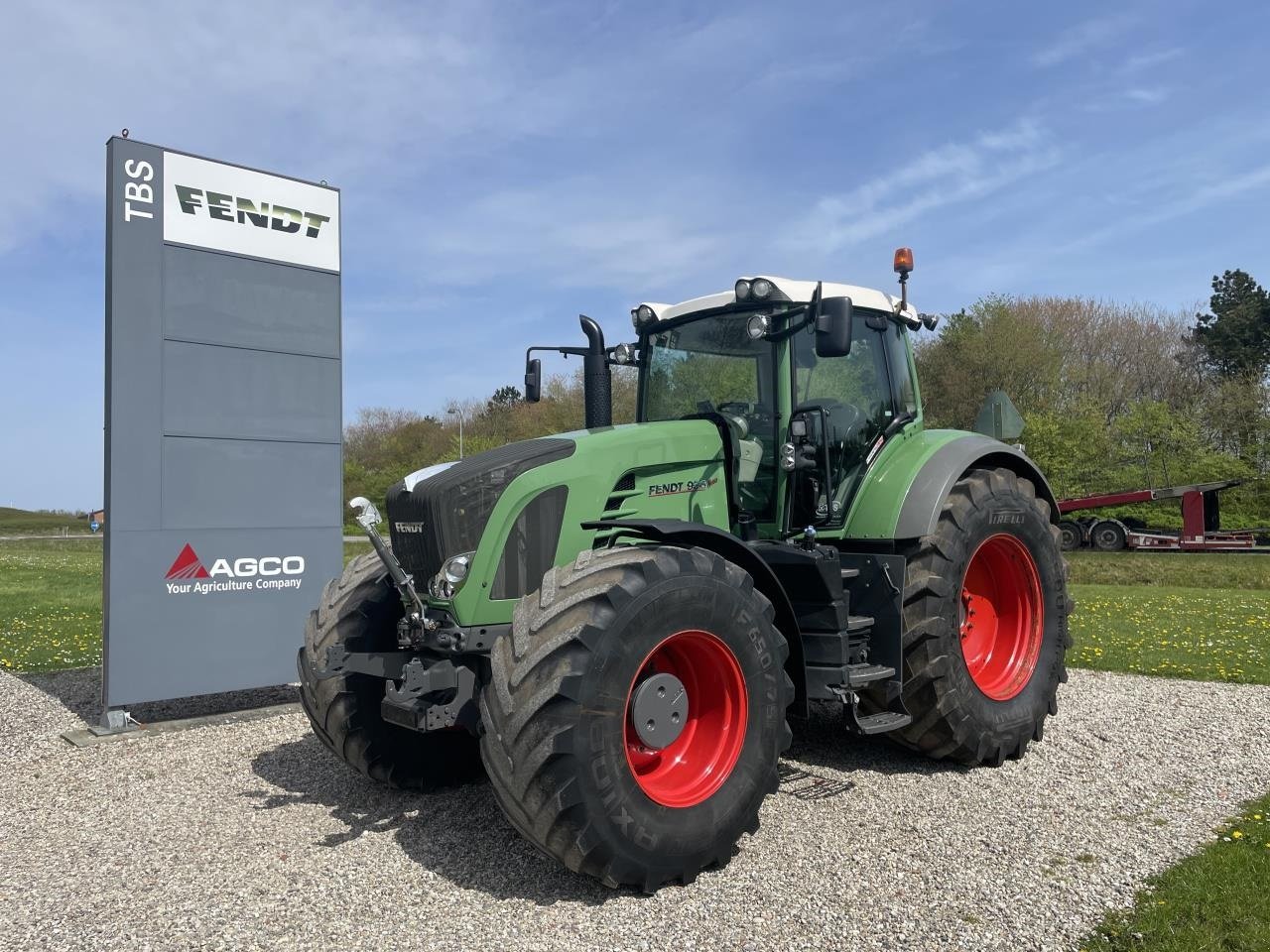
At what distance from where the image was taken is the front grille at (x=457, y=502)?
4.52 metres

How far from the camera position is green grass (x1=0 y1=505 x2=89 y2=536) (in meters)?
59.8

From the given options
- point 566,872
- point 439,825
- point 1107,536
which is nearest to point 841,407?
point 566,872

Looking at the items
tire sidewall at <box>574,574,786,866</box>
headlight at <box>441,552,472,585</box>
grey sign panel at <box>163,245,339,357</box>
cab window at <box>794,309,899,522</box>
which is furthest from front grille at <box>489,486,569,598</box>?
grey sign panel at <box>163,245,339,357</box>

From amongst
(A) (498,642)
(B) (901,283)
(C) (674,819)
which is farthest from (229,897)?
(B) (901,283)

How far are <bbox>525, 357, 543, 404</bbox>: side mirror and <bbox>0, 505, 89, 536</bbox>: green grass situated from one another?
59757mm

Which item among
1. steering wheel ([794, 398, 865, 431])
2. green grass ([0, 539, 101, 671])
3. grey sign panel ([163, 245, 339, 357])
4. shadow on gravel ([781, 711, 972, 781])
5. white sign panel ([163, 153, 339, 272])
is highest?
white sign panel ([163, 153, 339, 272])

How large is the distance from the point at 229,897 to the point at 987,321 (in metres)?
35.8

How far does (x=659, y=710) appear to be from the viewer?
414 centimetres

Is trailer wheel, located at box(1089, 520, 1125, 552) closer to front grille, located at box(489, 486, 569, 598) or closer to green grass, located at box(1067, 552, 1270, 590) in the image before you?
green grass, located at box(1067, 552, 1270, 590)

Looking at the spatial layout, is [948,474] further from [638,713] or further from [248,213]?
[248,213]

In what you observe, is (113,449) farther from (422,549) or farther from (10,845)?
(422,549)

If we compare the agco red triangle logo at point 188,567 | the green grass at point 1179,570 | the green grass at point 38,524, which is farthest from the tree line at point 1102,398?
the green grass at point 38,524

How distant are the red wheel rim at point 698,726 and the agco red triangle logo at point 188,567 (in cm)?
466

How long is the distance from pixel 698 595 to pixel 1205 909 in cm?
227
